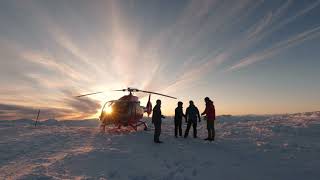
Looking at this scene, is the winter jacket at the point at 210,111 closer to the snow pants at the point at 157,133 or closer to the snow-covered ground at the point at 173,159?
the snow-covered ground at the point at 173,159

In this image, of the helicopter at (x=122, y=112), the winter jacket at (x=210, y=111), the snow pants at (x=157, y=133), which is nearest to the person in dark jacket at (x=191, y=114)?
the winter jacket at (x=210, y=111)

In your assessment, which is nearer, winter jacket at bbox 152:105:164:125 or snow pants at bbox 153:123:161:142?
snow pants at bbox 153:123:161:142

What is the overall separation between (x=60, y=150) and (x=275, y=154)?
35.3 feet

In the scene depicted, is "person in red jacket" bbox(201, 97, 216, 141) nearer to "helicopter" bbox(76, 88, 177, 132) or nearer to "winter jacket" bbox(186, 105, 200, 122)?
"winter jacket" bbox(186, 105, 200, 122)

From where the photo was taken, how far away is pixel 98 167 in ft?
38.8

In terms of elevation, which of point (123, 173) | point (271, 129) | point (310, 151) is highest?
point (271, 129)

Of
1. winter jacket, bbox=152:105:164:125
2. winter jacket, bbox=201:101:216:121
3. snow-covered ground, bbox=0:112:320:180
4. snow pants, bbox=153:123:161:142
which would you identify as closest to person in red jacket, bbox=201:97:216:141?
winter jacket, bbox=201:101:216:121

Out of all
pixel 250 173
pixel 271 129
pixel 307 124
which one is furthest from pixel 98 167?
pixel 307 124

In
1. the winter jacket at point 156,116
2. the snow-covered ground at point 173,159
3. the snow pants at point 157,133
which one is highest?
the winter jacket at point 156,116

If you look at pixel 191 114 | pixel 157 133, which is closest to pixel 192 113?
pixel 191 114

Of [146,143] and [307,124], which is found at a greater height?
[307,124]

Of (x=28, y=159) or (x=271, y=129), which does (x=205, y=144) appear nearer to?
(x=271, y=129)

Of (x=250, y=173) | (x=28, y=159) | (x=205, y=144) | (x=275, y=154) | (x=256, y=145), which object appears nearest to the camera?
(x=250, y=173)

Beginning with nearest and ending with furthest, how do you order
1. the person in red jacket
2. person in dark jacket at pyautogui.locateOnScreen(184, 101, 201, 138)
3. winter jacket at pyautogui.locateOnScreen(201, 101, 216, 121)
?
the person in red jacket → winter jacket at pyautogui.locateOnScreen(201, 101, 216, 121) → person in dark jacket at pyautogui.locateOnScreen(184, 101, 201, 138)
